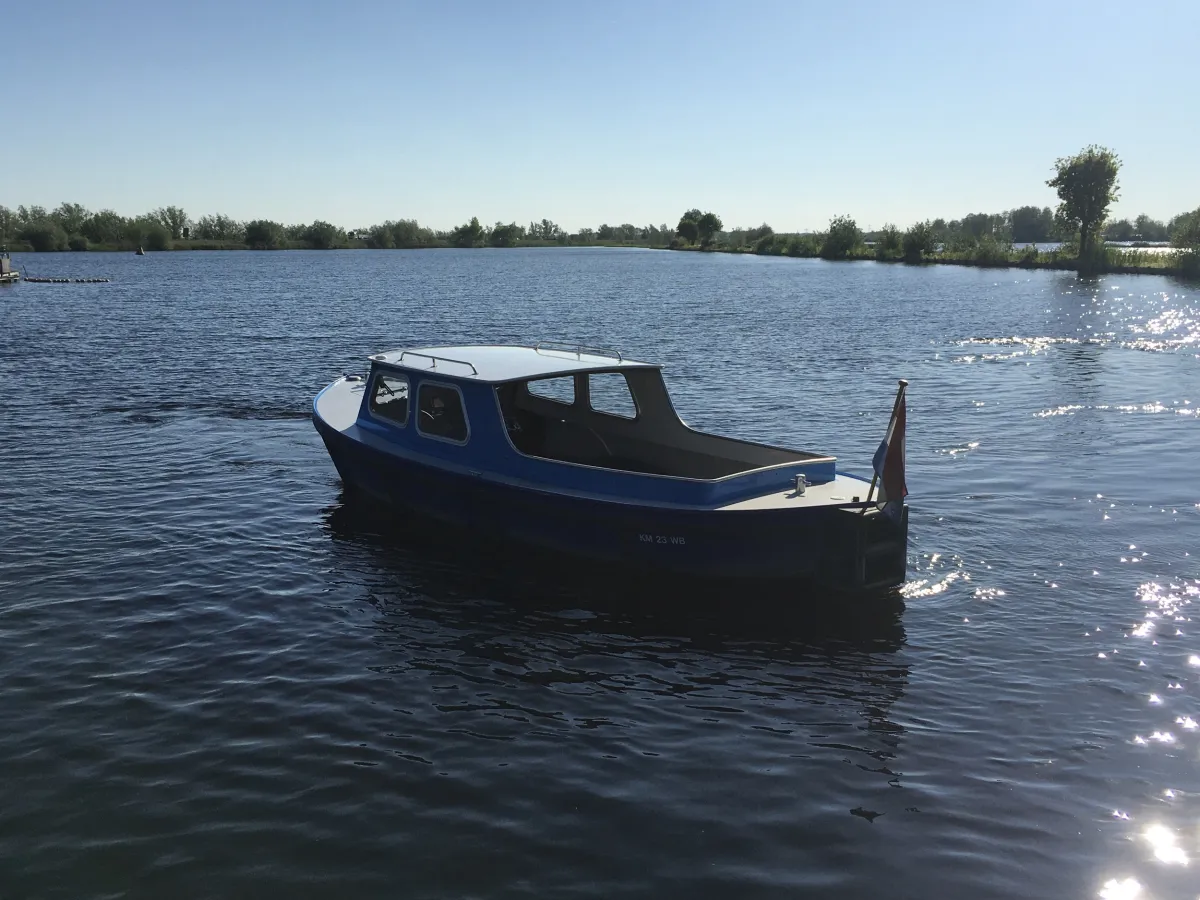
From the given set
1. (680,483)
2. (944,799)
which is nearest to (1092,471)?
(680,483)

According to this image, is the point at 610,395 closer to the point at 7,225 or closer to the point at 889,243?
the point at 889,243

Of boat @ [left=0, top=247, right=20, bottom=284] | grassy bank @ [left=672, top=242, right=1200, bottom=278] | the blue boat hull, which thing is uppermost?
grassy bank @ [left=672, top=242, right=1200, bottom=278]

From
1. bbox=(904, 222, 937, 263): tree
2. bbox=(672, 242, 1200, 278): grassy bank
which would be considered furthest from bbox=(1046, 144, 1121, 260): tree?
bbox=(904, 222, 937, 263): tree

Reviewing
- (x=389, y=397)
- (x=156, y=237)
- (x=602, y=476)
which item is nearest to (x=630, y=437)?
(x=602, y=476)

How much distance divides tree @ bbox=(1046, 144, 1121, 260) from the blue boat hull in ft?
351

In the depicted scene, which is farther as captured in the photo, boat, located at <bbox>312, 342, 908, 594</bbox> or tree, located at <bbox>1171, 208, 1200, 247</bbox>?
tree, located at <bbox>1171, 208, 1200, 247</bbox>

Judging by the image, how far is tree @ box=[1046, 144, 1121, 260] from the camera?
345 feet

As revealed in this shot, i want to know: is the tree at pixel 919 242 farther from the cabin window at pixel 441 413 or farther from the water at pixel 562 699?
the cabin window at pixel 441 413

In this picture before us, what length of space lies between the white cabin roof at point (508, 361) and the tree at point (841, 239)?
15095cm

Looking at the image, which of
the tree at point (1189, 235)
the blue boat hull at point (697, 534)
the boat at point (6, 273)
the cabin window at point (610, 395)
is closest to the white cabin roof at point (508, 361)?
the blue boat hull at point (697, 534)

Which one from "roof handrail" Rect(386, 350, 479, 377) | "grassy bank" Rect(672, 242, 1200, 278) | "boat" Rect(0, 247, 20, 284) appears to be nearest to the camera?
A: "roof handrail" Rect(386, 350, 479, 377)

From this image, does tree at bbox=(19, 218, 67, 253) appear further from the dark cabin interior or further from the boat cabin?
the dark cabin interior

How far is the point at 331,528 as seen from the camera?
55.5 feet

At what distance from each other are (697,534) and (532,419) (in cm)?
529
